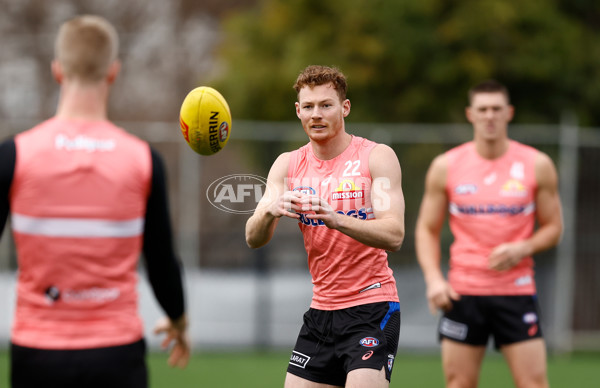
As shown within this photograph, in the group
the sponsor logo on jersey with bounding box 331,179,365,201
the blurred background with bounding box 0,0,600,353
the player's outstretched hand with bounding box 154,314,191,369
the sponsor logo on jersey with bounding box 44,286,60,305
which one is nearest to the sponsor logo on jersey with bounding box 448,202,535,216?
the sponsor logo on jersey with bounding box 331,179,365,201

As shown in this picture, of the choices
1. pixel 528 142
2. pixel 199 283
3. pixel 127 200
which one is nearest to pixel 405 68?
pixel 528 142

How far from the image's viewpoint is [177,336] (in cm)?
393

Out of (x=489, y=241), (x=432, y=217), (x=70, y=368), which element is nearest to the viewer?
(x=70, y=368)

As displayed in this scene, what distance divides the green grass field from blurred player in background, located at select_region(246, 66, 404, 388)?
493 cm

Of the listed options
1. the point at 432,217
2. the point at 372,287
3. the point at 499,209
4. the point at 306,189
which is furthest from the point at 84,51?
the point at 499,209

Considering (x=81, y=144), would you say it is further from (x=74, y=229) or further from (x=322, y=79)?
(x=322, y=79)

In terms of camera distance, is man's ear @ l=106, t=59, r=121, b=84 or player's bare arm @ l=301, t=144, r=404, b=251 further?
player's bare arm @ l=301, t=144, r=404, b=251

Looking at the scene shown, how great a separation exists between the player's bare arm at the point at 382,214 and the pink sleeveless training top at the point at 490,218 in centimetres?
192

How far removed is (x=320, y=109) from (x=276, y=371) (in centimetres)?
659

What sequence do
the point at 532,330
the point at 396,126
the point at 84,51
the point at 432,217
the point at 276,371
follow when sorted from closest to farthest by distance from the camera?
the point at 84,51, the point at 532,330, the point at 432,217, the point at 276,371, the point at 396,126

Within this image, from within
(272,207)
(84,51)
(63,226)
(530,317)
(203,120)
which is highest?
(84,51)

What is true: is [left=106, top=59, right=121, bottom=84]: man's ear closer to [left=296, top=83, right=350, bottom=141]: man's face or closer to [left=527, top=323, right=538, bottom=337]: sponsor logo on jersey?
[left=296, top=83, right=350, bottom=141]: man's face

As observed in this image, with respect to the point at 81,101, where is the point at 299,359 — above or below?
below

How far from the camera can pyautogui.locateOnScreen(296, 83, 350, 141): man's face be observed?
14.7 ft
